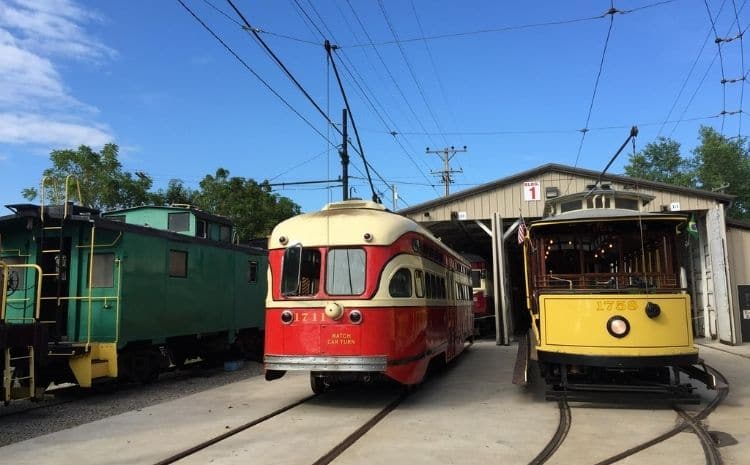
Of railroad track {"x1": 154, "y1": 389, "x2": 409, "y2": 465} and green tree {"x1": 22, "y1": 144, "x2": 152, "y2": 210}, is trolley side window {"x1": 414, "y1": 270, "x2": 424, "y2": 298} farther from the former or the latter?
green tree {"x1": 22, "y1": 144, "x2": 152, "y2": 210}

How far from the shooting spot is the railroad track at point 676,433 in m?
5.69

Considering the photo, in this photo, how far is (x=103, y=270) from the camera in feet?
33.3

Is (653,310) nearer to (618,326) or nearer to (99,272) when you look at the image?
(618,326)

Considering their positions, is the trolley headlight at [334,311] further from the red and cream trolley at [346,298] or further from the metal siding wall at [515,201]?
the metal siding wall at [515,201]

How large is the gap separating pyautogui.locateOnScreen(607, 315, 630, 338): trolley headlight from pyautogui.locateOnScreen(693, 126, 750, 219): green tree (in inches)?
1627

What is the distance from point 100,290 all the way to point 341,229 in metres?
4.61

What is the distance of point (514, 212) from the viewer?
1964 cm

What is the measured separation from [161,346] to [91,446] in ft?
17.5

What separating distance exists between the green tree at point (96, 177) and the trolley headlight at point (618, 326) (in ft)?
82.4

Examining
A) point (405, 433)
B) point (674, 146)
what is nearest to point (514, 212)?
point (405, 433)

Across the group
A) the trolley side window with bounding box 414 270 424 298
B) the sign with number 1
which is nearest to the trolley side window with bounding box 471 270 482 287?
the sign with number 1

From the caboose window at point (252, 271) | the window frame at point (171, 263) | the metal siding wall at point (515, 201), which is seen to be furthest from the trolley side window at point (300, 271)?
the metal siding wall at point (515, 201)

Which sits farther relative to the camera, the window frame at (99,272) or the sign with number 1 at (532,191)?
the sign with number 1 at (532,191)

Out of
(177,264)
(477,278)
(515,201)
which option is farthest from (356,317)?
(477,278)
